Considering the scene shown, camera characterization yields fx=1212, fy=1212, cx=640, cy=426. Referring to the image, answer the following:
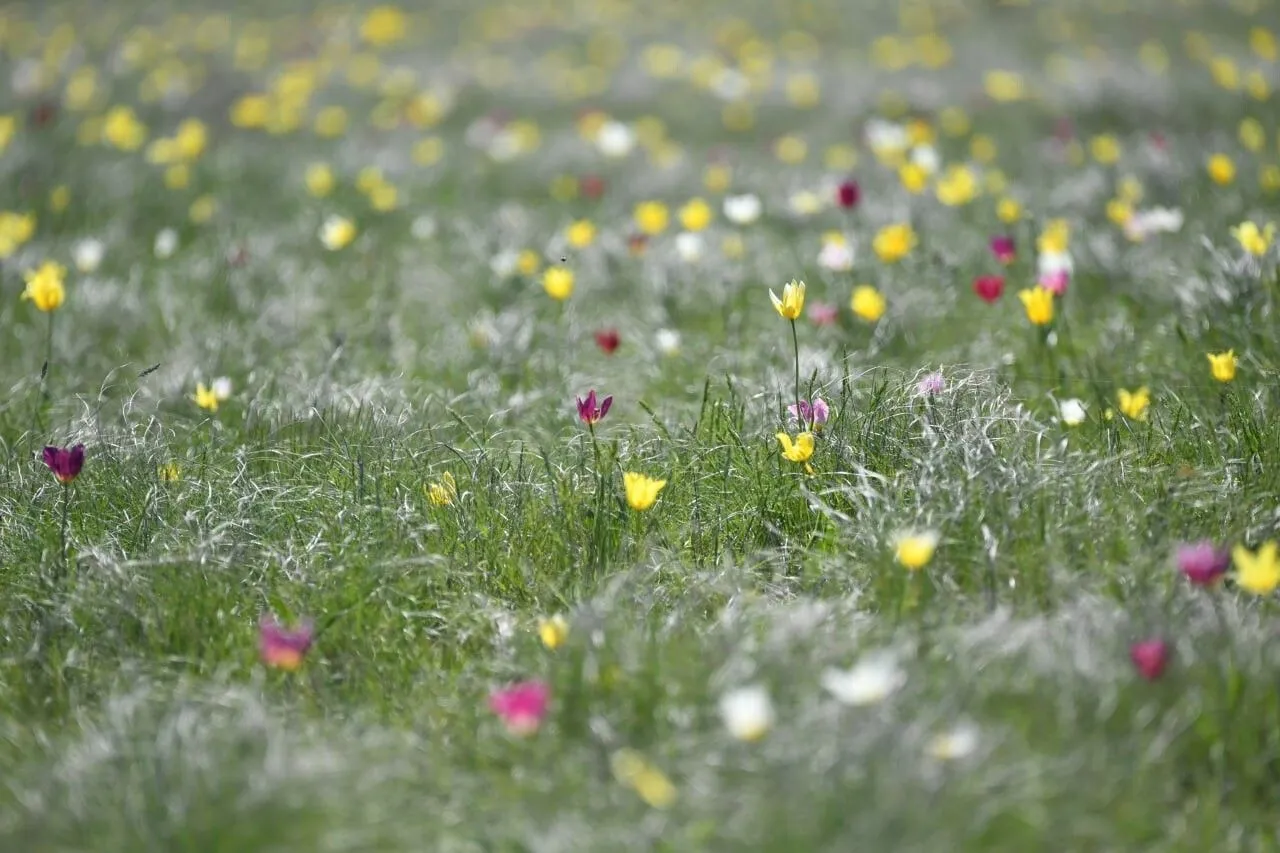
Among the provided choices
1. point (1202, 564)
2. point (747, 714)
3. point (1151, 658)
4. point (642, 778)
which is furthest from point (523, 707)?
point (1202, 564)

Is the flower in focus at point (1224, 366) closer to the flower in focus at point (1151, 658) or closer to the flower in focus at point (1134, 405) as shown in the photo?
the flower in focus at point (1134, 405)

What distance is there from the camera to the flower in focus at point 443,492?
2801 millimetres

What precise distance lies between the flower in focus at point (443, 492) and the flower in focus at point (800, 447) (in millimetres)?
763

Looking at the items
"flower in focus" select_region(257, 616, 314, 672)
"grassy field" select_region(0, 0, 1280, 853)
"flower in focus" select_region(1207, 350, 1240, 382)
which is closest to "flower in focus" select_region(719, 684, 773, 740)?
"grassy field" select_region(0, 0, 1280, 853)

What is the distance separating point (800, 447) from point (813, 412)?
0.22 m

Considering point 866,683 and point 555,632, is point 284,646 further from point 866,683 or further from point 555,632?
point 866,683

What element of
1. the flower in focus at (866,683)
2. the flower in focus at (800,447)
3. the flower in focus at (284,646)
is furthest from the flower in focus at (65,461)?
the flower in focus at (866,683)

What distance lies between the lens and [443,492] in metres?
2.81

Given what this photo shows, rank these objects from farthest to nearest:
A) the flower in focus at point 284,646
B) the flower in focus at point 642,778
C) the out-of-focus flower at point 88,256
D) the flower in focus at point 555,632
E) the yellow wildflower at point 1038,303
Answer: the out-of-focus flower at point 88,256 → the yellow wildflower at point 1038,303 → the flower in focus at point 555,632 → the flower in focus at point 284,646 → the flower in focus at point 642,778

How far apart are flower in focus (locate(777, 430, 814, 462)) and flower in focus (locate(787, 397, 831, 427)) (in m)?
0.13

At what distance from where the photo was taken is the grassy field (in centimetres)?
193

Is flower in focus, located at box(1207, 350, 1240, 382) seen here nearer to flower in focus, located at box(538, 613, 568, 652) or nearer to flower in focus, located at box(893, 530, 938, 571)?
flower in focus, located at box(893, 530, 938, 571)

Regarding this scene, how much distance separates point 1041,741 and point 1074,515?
72cm

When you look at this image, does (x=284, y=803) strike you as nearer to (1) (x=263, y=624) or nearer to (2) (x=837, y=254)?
(1) (x=263, y=624)
